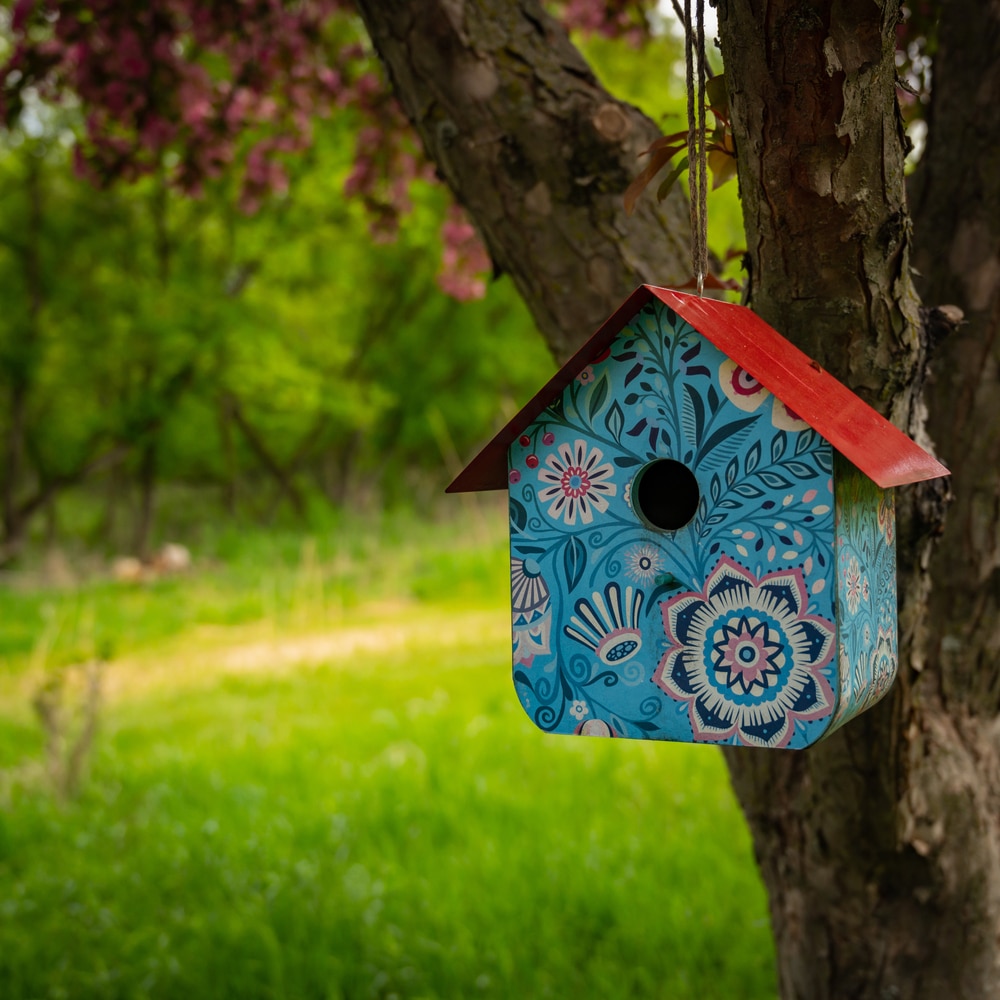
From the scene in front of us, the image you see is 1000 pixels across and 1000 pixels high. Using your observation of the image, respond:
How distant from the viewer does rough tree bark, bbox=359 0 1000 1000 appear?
1845mm

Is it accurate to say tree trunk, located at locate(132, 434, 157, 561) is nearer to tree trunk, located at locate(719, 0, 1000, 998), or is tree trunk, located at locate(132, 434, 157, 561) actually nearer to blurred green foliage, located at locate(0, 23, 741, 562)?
blurred green foliage, located at locate(0, 23, 741, 562)

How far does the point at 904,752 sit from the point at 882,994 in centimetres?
63

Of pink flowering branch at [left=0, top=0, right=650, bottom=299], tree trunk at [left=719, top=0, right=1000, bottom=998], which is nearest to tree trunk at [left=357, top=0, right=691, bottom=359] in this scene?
tree trunk at [left=719, top=0, right=1000, bottom=998]

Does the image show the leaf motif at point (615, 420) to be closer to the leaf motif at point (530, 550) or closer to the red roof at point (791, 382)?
the red roof at point (791, 382)

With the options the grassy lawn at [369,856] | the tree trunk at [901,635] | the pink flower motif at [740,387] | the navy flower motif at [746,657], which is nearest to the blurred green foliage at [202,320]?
the grassy lawn at [369,856]

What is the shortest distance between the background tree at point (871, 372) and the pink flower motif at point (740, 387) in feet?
0.92

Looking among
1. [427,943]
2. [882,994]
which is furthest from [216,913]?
[882,994]

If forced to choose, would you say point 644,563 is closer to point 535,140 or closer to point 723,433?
point 723,433

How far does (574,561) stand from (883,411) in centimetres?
56

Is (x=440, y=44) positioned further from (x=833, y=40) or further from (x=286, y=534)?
(x=286, y=534)

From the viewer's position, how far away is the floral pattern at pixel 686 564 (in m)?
1.17

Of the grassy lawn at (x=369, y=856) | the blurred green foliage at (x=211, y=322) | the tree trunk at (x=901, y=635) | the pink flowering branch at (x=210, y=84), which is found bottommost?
the grassy lawn at (x=369, y=856)

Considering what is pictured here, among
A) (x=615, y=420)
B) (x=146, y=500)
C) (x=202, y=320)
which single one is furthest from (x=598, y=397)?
(x=146, y=500)

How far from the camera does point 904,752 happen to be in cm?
183
